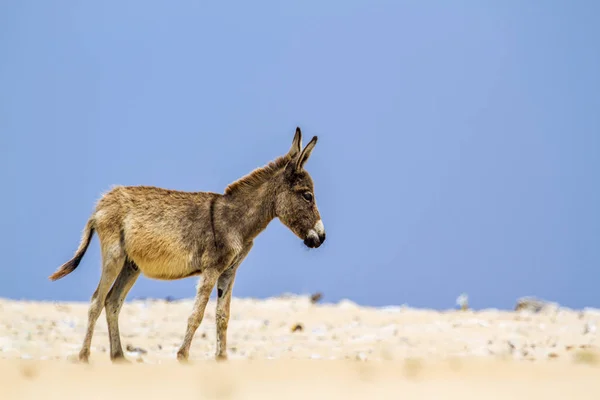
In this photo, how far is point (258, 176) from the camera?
1190 cm

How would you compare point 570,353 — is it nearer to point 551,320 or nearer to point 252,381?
point 551,320

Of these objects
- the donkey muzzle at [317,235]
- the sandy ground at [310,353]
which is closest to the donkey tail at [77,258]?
the sandy ground at [310,353]

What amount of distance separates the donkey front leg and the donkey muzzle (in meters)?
0.93

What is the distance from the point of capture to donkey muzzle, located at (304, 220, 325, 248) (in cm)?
1163

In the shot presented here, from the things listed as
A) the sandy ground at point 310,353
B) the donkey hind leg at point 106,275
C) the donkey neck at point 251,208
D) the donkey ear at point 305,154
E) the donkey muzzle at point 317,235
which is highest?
the donkey ear at point 305,154

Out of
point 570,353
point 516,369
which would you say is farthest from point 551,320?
point 516,369

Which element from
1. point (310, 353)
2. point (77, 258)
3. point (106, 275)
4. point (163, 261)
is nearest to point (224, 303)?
point (163, 261)

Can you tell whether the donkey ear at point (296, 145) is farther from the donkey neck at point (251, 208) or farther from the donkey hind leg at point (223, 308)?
the donkey hind leg at point (223, 308)

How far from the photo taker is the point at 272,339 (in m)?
16.2

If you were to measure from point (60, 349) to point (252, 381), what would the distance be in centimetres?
787

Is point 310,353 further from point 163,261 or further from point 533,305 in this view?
point 533,305

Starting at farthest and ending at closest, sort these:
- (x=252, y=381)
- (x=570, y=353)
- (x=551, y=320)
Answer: (x=551, y=320), (x=570, y=353), (x=252, y=381)

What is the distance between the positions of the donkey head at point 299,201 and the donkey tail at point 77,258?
2.79 m

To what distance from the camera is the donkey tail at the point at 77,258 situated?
459 inches
